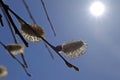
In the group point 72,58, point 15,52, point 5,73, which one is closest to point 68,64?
point 72,58

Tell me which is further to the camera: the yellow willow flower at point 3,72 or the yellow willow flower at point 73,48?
the yellow willow flower at point 3,72

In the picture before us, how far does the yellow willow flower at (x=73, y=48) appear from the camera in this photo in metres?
1.99

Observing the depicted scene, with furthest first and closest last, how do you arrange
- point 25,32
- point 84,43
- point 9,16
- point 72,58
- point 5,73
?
point 5,73 < point 84,43 < point 25,32 < point 72,58 < point 9,16

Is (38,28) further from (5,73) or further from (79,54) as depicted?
(5,73)

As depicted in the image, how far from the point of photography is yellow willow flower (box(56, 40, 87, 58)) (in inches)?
78.3

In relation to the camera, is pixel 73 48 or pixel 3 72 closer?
pixel 73 48

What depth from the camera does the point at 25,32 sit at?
2076 millimetres

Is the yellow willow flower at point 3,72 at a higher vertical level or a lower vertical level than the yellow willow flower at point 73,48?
lower

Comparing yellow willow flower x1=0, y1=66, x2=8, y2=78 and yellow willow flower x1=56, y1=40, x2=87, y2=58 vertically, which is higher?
yellow willow flower x1=56, y1=40, x2=87, y2=58

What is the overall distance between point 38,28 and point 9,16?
15.8 inches

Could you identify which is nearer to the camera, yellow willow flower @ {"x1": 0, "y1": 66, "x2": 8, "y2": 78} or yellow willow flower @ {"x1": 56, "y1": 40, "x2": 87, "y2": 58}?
yellow willow flower @ {"x1": 56, "y1": 40, "x2": 87, "y2": 58}

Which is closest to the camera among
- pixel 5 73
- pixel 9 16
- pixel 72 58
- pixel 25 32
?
pixel 9 16

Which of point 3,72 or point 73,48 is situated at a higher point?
point 73,48

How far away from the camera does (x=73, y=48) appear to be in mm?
2049
